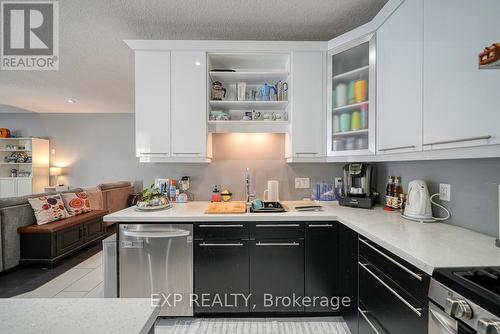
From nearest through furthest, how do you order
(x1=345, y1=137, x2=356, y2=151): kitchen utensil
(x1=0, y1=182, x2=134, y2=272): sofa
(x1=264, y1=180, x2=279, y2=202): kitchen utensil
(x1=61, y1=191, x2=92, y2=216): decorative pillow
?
(x1=345, y1=137, x2=356, y2=151): kitchen utensil < (x1=264, y1=180, x2=279, y2=202): kitchen utensil < (x1=0, y1=182, x2=134, y2=272): sofa < (x1=61, y1=191, x2=92, y2=216): decorative pillow

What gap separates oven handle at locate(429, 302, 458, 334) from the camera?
0.80m

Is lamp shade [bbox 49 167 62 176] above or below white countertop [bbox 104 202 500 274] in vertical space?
above

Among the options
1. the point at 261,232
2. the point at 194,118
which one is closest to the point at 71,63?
the point at 194,118

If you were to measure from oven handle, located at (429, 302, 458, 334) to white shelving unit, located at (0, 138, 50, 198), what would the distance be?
7.69 meters

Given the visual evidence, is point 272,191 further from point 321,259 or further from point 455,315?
point 455,315

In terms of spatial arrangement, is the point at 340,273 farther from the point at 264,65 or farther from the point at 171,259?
the point at 264,65

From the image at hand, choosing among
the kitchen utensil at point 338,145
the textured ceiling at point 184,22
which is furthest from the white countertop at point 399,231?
the textured ceiling at point 184,22

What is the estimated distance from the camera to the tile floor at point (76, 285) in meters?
2.28

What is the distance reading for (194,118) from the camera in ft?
6.89

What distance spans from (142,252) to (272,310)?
3.92 feet

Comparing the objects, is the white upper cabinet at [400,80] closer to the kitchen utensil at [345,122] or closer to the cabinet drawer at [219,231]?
the kitchen utensil at [345,122]

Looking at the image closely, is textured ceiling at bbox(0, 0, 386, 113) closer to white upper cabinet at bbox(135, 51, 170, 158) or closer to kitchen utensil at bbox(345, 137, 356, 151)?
white upper cabinet at bbox(135, 51, 170, 158)

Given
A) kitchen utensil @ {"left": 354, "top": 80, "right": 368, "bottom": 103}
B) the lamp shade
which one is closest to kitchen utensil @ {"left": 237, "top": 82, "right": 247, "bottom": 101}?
kitchen utensil @ {"left": 354, "top": 80, "right": 368, "bottom": 103}

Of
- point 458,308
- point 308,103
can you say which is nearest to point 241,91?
point 308,103
